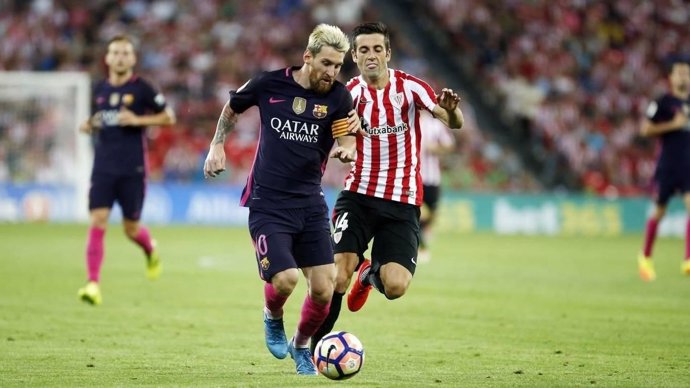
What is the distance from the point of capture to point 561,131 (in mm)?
30953

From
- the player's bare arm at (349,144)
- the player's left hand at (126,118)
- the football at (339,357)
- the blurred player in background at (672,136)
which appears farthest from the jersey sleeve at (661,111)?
the football at (339,357)

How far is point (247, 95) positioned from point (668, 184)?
8884 mm

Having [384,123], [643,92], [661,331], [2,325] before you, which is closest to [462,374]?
[384,123]

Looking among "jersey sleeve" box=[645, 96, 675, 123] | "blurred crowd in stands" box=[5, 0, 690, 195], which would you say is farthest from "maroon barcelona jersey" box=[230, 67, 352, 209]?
"blurred crowd in stands" box=[5, 0, 690, 195]

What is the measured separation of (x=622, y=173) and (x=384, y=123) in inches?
854

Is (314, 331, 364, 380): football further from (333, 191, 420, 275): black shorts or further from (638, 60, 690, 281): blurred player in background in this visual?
(638, 60, 690, 281): blurred player in background

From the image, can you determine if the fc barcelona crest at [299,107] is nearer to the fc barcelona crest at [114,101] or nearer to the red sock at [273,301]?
the red sock at [273,301]

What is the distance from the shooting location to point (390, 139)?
9344mm

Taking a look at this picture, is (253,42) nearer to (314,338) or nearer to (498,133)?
(498,133)

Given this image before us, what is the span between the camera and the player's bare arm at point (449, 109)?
849cm

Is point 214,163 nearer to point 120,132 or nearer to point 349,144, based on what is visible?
point 349,144

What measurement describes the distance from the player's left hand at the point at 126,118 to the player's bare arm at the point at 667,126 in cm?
653

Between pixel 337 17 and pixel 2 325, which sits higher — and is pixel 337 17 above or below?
above

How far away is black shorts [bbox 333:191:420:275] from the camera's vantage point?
9.23m
